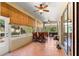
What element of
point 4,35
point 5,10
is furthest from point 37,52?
point 5,10

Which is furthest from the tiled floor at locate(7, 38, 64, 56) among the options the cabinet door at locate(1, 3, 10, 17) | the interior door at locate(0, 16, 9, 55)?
the cabinet door at locate(1, 3, 10, 17)

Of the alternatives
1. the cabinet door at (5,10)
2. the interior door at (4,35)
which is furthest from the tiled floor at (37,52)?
the cabinet door at (5,10)

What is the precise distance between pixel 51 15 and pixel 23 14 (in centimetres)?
148

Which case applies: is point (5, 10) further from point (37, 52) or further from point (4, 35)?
point (37, 52)

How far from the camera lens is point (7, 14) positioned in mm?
5426

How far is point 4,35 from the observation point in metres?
5.05

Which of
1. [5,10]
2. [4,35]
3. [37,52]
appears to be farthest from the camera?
[37,52]

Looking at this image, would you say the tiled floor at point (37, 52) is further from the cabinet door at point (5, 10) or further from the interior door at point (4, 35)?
the cabinet door at point (5, 10)

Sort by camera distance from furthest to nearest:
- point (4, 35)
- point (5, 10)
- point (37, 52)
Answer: point (37, 52), point (5, 10), point (4, 35)

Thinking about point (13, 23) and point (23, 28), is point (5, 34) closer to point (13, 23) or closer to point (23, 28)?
point (13, 23)

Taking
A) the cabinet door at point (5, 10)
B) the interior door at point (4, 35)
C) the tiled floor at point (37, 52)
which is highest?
the cabinet door at point (5, 10)

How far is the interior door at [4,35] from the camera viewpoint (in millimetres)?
4723

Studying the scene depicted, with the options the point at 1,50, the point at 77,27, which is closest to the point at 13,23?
the point at 1,50

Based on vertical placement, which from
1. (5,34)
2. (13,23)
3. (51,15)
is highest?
(51,15)
